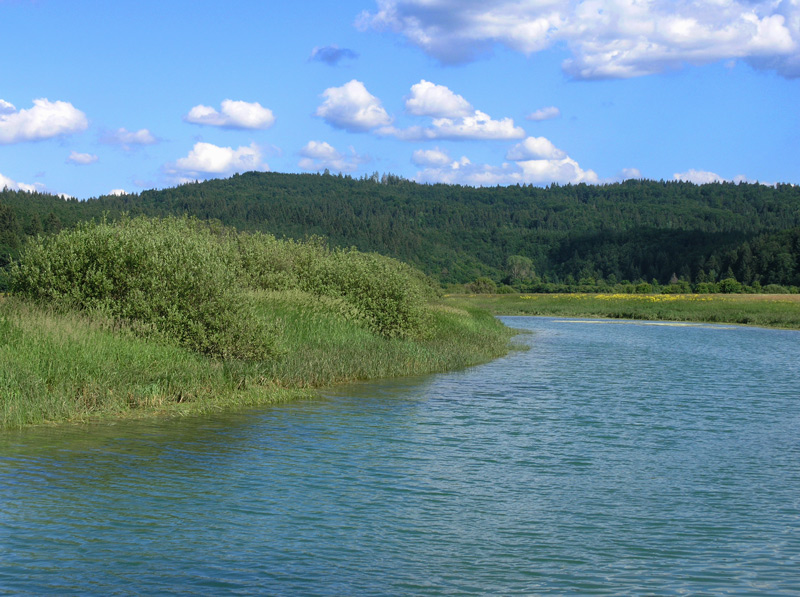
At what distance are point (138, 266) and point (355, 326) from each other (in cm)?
1032

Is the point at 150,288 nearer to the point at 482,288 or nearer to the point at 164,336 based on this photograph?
the point at 164,336

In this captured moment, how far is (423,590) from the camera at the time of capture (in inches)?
344

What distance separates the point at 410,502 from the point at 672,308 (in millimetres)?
85359

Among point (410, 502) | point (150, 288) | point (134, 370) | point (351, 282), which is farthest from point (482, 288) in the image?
point (410, 502)

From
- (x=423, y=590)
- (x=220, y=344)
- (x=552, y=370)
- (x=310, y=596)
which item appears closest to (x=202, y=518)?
(x=310, y=596)

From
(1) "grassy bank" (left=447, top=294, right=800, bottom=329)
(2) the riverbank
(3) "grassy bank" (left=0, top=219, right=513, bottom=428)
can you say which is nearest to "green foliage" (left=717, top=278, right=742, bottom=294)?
(1) "grassy bank" (left=447, top=294, right=800, bottom=329)

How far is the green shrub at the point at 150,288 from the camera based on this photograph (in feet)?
73.7

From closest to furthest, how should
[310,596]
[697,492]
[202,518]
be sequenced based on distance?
[310,596], [202,518], [697,492]

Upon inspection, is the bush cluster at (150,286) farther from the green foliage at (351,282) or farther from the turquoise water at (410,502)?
the green foliage at (351,282)

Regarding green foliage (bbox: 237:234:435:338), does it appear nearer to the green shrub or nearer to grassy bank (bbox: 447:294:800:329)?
the green shrub

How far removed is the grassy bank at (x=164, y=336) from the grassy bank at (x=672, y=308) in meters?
35.7

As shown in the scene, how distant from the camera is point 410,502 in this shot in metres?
12.2

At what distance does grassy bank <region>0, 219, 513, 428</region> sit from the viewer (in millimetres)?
17844

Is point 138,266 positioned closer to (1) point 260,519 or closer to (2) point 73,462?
(2) point 73,462
